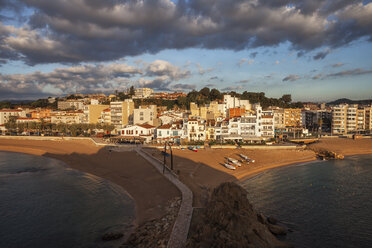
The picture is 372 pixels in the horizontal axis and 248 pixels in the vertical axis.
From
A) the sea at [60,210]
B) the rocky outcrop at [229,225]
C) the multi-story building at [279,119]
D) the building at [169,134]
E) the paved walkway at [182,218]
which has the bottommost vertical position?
the sea at [60,210]

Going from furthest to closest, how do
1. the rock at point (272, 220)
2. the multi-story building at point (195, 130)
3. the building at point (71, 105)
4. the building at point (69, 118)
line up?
1. the building at point (71, 105)
2. the building at point (69, 118)
3. the multi-story building at point (195, 130)
4. the rock at point (272, 220)

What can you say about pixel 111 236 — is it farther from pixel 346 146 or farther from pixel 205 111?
pixel 205 111

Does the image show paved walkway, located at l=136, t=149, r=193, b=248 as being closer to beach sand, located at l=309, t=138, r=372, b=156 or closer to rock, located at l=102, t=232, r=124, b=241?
rock, located at l=102, t=232, r=124, b=241

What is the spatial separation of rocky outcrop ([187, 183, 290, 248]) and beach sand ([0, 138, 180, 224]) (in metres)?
6.98

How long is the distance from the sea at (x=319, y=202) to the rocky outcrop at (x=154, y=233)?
8.50 metres

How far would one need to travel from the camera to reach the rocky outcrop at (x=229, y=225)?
488 inches

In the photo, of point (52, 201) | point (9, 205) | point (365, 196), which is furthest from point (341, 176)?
point (9, 205)

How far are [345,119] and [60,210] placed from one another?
84.0m

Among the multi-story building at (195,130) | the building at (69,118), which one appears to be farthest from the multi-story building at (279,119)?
the building at (69,118)

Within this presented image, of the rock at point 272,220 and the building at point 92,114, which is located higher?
the building at point 92,114

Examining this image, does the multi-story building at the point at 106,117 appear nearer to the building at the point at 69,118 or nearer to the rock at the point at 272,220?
the building at the point at 69,118

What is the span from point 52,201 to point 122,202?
7285mm

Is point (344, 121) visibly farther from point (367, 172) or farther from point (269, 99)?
point (367, 172)

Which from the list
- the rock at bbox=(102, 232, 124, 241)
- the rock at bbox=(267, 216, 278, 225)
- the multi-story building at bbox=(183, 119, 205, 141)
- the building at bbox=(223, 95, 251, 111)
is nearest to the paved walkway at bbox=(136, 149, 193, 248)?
the rock at bbox=(102, 232, 124, 241)
